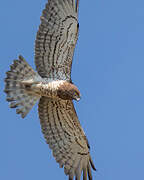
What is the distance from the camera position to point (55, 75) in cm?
851

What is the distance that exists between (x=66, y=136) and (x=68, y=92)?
1356mm

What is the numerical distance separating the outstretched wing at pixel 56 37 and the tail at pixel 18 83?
0.77ft

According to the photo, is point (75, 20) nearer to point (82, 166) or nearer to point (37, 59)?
point (37, 59)

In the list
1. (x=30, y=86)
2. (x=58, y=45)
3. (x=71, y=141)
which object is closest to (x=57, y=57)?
(x=58, y=45)

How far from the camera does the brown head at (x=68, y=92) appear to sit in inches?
313

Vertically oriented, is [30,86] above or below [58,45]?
below

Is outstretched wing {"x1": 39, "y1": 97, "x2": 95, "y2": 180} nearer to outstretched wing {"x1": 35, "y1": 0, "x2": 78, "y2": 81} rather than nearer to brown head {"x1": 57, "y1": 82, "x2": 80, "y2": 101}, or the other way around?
brown head {"x1": 57, "y1": 82, "x2": 80, "y2": 101}

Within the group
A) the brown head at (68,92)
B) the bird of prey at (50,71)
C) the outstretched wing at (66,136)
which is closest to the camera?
the brown head at (68,92)

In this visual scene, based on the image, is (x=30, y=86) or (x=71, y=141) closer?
(x=30, y=86)

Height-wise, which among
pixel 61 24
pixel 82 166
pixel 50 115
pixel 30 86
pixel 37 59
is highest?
pixel 61 24

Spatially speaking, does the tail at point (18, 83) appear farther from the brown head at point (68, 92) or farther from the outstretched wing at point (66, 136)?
the brown head at point (68, 92)

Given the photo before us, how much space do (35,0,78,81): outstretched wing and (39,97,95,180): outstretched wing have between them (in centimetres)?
68

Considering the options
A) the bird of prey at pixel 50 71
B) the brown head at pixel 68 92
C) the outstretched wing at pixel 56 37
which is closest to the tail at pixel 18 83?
the bird of prey at pixel 50 71

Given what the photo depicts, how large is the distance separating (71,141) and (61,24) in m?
2.55
